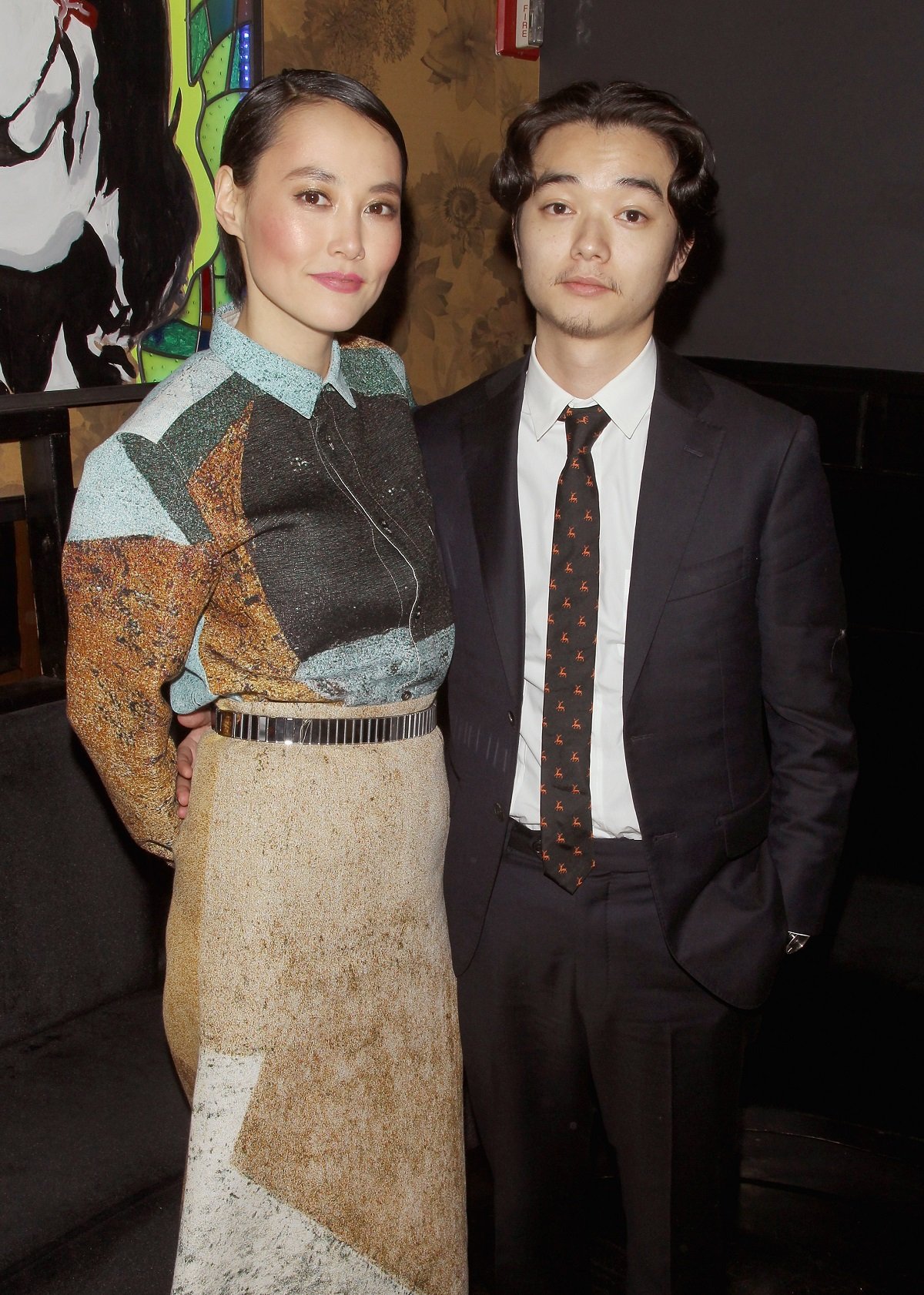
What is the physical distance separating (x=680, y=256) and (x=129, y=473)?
36.2 inches

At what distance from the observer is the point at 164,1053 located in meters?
2.42

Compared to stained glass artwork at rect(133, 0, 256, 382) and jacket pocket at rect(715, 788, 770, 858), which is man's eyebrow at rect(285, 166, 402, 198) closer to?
stained glass artwork at rect(133, 0, 256, 382)

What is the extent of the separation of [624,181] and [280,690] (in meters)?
0.86

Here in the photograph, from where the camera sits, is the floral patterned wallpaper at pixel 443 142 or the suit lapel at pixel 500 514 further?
the floral patterned wallpaper at pixel 443 142

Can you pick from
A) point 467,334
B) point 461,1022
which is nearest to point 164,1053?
point 461,1022

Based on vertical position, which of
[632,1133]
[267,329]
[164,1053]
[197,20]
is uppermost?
[197,20]

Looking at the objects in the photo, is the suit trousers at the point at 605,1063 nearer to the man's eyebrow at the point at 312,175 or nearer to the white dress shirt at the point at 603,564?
the white dress shirt at the point at 603,564

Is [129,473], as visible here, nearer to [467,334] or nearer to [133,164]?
[133,164]

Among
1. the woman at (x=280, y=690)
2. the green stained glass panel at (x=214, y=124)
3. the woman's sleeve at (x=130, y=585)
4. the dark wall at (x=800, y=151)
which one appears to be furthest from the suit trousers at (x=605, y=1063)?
the dark wall at (x=800, y=151)

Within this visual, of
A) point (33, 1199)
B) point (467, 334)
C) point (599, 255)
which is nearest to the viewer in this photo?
point (599, 255)

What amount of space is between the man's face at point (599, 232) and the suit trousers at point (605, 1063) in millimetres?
747

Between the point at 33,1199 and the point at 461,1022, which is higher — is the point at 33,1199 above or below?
below

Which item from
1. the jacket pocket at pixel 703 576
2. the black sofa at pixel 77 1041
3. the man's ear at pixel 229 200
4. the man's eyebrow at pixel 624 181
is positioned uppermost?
the man's eyebrow at pixel 624 181

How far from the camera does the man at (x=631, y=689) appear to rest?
176 cm
